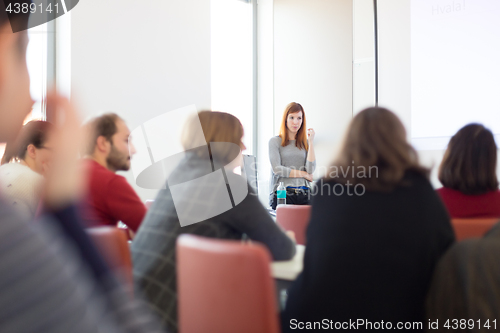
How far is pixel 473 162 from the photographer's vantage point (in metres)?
2.01

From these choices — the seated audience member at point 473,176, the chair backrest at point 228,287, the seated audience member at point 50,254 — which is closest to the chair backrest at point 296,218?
the seated audience member at point 473,176

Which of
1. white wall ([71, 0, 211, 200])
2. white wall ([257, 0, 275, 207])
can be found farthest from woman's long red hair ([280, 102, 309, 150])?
white wall ([257, 0, 275, 207])

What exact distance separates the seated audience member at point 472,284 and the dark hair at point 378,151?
12.0 inches

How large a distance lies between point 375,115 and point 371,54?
3670mm

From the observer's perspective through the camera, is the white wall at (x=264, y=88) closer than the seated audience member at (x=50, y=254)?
No

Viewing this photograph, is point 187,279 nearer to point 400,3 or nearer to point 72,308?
point 72,308

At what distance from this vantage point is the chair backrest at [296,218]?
2.50m

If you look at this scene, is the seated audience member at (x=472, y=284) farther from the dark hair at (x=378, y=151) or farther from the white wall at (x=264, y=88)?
the white wall at (x=264, y=88)

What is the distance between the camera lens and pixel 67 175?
0.52 metres

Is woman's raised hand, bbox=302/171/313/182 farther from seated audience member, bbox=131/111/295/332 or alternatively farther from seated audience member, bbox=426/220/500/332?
seated audience member, bbox=426/220/500/332

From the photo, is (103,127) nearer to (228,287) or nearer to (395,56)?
(228,287)

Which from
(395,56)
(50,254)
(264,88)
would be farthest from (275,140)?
(50,254)

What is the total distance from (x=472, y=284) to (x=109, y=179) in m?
1.60

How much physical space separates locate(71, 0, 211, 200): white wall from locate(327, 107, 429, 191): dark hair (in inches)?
111
